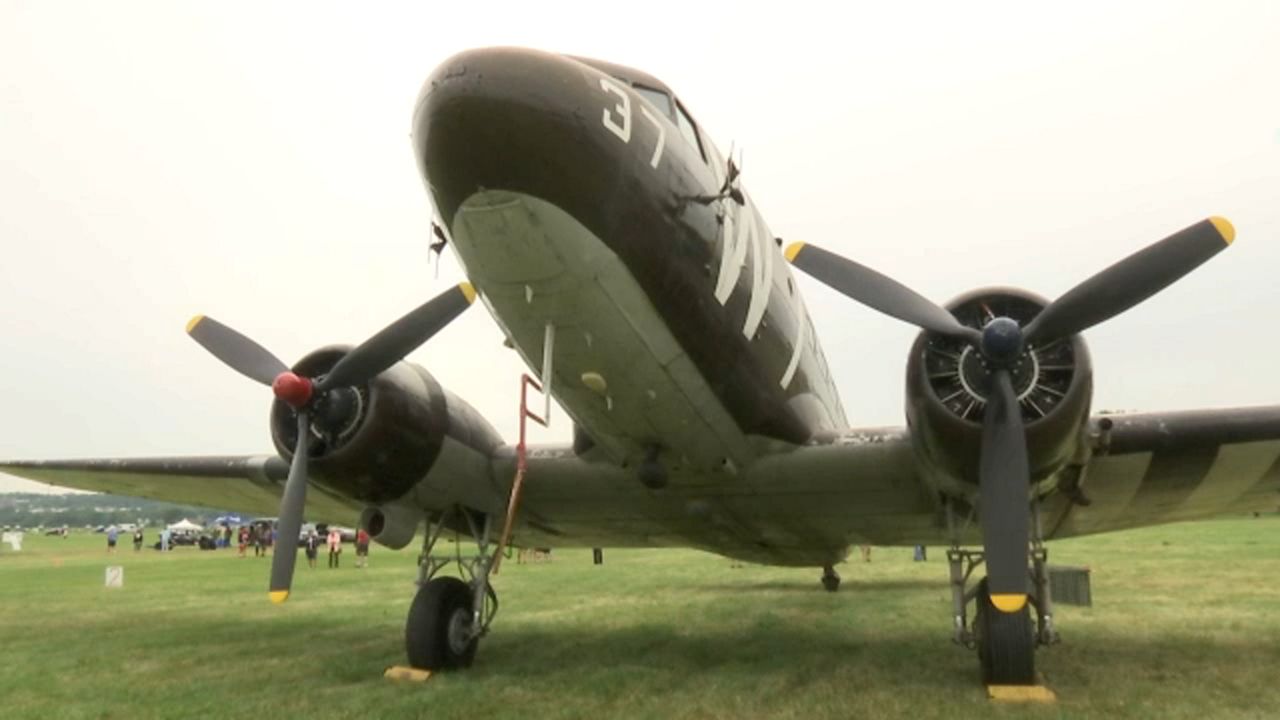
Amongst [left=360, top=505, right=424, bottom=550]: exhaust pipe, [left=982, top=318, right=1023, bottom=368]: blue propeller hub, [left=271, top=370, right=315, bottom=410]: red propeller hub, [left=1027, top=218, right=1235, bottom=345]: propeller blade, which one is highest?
[left=1027, top=218, right=1235, bottom=345]: propeller blade

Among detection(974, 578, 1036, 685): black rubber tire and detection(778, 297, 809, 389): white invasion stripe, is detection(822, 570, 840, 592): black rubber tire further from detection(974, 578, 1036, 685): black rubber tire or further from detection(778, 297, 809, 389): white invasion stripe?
detection(974, 578, 1036, 685): black rubber tire

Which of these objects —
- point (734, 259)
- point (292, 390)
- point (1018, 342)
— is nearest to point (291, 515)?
point (292, 390)

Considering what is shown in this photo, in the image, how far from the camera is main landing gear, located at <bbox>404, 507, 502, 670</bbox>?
8781 millimetres

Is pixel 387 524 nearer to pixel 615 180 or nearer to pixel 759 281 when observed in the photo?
pixel 759 281

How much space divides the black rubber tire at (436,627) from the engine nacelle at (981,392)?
4806mm

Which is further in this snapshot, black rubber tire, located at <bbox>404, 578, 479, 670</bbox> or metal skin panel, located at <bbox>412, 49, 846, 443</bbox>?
black rubber tire, located at <bbox>404, 578, 479, 670</bbox>

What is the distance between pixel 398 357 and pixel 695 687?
13.0 feet

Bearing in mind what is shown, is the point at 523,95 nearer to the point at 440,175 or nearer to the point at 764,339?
the point at 440,175

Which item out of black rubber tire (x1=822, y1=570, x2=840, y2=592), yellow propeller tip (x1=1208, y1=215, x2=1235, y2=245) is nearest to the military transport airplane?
yellow propeller tip (x1=1208, y1=215, x2=1235, y2=245)

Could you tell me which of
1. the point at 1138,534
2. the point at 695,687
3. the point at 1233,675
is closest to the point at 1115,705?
the point at 1233,675

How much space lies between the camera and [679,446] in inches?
322

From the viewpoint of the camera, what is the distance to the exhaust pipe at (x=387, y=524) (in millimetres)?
9367

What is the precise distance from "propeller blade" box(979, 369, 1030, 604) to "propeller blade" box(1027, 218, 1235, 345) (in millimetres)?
565

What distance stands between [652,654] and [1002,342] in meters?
4.97
